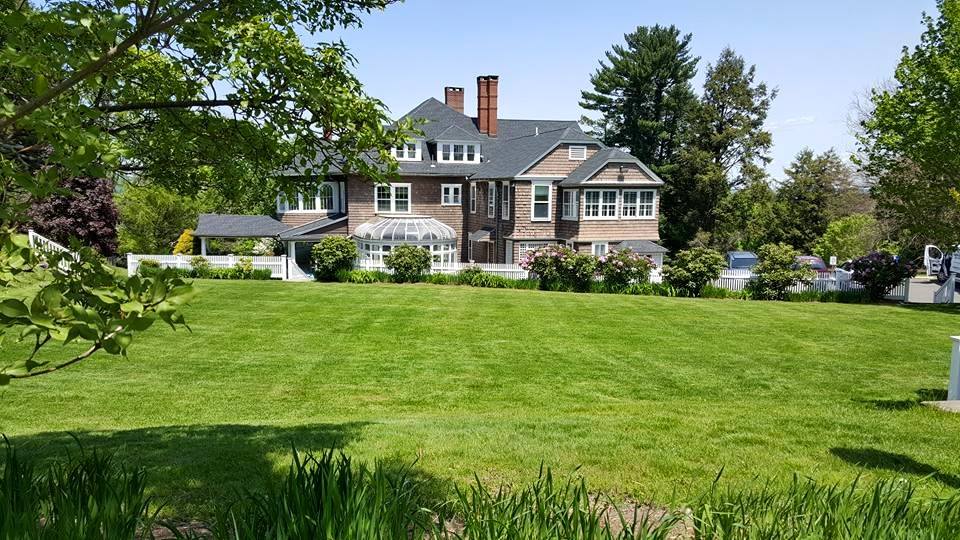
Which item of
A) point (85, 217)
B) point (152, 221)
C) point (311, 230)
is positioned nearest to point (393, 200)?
point (311, 230)

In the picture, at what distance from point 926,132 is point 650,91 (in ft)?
97.5

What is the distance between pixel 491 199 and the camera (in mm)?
35375

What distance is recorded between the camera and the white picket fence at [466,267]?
28.8 m

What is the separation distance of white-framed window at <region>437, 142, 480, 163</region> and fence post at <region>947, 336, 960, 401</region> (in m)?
30.0

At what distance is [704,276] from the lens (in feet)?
86.4

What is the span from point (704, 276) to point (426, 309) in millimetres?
11566

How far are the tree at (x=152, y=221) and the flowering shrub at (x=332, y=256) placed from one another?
13.5 metres

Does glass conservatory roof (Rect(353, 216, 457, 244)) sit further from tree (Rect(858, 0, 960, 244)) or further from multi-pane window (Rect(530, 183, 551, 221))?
tree (Rect(858, 0, 960, 244))

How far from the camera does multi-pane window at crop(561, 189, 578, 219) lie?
3303 cm

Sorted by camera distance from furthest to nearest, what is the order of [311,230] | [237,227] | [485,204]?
1. [237,227]
2. [485,204]
3. [311,230]

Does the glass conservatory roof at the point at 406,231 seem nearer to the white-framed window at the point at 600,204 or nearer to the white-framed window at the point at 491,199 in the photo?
the white-framed window at the point at 491,199

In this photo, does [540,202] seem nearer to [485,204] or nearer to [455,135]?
[485,204]

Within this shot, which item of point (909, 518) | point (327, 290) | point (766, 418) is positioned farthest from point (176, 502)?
point (327, 290)

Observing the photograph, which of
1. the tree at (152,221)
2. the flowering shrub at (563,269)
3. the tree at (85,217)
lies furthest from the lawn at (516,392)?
the tree at (152,221)
